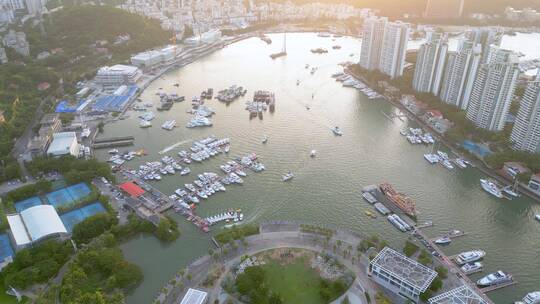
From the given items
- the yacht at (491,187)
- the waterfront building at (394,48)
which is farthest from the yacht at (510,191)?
the waterfront building at (394,48)

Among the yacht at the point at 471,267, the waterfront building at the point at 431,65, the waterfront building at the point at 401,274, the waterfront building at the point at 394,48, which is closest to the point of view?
the waterfront building at the point at 401,274

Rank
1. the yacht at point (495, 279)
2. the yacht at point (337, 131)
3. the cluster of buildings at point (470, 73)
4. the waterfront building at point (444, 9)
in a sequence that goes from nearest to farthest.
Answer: the yacht at point (495, 279) → the cluster of buildings at point (470, 73) → the yacht at point (337, 131) → the waterfront building at point (444, 9)

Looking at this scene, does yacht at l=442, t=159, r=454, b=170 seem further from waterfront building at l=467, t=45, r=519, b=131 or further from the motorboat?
the motorboat

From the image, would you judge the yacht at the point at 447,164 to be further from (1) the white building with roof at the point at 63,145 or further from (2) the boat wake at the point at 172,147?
(1) the white building with roof at the point at 63,145

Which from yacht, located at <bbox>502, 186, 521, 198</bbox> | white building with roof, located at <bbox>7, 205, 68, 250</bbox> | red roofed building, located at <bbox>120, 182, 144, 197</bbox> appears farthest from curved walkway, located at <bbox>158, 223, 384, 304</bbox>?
yacht, located at <bbox>502, 186, 521, 198</bbox>

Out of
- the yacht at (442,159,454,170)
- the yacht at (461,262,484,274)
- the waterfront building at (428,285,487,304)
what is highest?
the waterfront building at (428,285,487,304)

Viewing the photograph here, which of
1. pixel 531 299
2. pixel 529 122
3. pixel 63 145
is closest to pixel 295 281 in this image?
pixel 531 299

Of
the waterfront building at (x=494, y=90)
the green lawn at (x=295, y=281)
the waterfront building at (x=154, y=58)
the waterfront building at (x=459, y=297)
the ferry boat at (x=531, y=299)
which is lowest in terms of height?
the ferry boat at (x=531, y=299)
